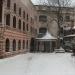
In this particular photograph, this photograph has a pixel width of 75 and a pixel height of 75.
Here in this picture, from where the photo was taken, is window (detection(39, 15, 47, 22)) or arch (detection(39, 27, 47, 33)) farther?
window (detection(39, 15, 47, 22))

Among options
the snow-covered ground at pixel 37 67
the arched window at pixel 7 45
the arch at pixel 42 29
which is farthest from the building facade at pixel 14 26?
the arch at pixel 42 29

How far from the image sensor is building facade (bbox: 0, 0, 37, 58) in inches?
1246

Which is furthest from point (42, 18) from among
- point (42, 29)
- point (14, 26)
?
point (14, 26)

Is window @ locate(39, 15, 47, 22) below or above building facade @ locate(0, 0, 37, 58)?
above

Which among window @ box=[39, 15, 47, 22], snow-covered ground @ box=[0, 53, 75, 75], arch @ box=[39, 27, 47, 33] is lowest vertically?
snow-covered ground @ box=[0, 53, 75, 75]

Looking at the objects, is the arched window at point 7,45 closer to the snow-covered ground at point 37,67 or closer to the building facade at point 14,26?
the building facade at point 14,26

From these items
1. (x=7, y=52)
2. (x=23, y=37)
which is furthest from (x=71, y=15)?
(x=7, y=52)

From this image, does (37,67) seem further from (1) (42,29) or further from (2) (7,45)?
(1) (42,29)

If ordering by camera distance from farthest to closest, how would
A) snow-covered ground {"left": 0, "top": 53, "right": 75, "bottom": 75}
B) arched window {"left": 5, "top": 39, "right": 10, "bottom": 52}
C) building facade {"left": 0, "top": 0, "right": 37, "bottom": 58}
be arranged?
arched window {"left": 5, "top": 39, "right": 10, "bottom": 52}
building facade {"left": 0, "top": 0, "right": 37, "bottom": 58}
snow-covered ground {"left": 0, "top": 53, "right": 75, "bottom": 75}

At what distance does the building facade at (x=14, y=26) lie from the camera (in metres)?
31.6

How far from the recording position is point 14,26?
38.5 metres

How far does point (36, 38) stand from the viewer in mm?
55688

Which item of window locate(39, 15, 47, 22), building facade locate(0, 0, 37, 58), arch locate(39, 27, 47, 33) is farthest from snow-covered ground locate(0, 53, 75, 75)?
window locate(39, 15, 47, 22)

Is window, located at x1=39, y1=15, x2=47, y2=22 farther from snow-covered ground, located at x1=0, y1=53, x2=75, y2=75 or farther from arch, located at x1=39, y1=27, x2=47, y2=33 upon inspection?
snow-covered ground, located at x1=0, y1=53, x2=75, y2=75
